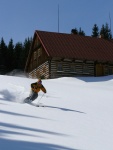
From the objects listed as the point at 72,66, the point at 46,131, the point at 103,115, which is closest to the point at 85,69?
the point at 72,66

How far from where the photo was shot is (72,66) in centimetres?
3478

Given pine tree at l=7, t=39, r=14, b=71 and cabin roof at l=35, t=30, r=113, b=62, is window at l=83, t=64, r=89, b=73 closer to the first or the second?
cabin roof at l=35, t=30, r=113, b=62

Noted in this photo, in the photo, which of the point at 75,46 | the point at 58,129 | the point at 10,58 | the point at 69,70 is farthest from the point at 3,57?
the point at 58,129

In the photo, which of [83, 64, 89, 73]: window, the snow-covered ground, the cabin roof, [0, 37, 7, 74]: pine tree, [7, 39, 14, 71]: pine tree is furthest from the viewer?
[7, 39, 14, 71]: pine tree

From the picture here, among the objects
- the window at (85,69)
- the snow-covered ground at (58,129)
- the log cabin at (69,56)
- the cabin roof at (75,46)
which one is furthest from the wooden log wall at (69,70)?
the snow-covered ground at (58,129)

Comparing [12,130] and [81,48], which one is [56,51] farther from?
[12,130]

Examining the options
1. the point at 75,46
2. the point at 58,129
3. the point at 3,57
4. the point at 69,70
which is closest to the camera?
the point at 58,129

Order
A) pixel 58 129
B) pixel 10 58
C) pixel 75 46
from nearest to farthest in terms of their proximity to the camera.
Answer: pixel 58 129, pixel 75 46, pixel 10 58

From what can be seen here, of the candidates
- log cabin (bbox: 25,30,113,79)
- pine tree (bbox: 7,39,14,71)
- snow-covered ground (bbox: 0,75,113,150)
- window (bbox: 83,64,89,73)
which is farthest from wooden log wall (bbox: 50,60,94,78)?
pine tree (bbox: 7,39,14,71)

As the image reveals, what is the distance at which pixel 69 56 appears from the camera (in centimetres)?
3372

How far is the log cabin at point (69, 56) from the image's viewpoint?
111 ft

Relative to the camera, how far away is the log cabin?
33.8 metres

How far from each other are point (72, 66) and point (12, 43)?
37227 millimetres

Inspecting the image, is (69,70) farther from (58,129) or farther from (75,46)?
(58,129)
